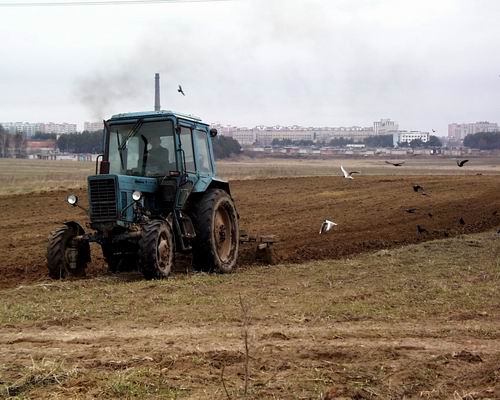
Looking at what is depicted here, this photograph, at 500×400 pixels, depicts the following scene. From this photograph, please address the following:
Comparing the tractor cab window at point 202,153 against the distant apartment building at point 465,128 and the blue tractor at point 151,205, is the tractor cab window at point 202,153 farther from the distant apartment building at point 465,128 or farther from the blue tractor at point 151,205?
the distant apartment building at point 465,128

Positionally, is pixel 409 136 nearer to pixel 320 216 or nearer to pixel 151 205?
pixel 320 216

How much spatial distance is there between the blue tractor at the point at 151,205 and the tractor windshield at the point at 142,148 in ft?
0.05

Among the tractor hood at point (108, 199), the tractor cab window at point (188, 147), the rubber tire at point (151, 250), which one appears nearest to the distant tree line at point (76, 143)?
the tractor cab window at point (188, 147)

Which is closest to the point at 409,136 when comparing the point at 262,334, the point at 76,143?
the point at 76,143

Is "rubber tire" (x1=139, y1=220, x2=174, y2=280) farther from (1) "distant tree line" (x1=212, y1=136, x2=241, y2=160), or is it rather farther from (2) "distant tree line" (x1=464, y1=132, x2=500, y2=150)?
(2) "distant tree line" (x1=464, y1=132, x2=500, y2=150)

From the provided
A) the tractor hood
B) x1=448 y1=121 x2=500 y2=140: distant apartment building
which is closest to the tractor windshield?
the tractor hood

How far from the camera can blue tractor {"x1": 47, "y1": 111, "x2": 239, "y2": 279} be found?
33.0 ft

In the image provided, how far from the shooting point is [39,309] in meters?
7.99

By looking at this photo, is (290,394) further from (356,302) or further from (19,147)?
(19,147)

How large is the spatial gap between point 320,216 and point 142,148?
963cm

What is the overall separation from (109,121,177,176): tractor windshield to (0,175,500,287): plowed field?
6.25ft

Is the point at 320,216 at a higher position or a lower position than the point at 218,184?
lower

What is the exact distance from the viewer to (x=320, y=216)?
1992 centimetres

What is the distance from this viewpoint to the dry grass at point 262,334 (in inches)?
201
